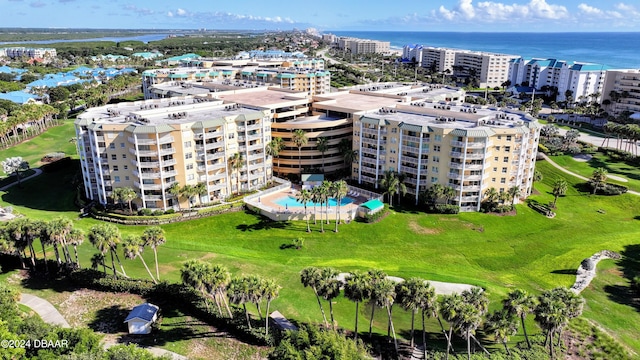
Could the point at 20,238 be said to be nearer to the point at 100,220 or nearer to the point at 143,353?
the point at 100,220

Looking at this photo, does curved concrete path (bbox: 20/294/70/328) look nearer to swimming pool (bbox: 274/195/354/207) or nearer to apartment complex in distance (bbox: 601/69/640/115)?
swimming pool (bbox: 274/195/354/207)

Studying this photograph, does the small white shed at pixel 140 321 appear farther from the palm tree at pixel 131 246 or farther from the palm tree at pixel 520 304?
the palm tree at pixel 520 304

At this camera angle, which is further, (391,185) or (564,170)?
(564,170)

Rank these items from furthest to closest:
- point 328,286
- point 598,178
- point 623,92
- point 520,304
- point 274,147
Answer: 1. point 623,92
2. point 598,178
3. point 274,147
4. point 328,286
5. point 520,304

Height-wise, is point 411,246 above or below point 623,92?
below

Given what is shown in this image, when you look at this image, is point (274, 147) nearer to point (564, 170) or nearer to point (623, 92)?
point (564, 170)

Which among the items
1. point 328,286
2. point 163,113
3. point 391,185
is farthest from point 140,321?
point 163,113

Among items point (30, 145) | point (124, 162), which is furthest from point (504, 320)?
point (30, 145)
